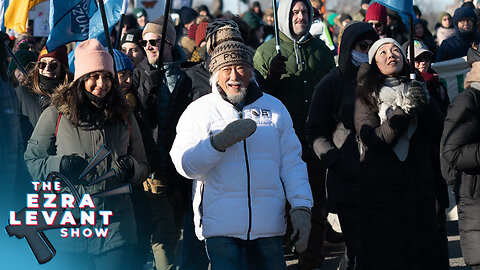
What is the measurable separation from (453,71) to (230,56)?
717 centimetres

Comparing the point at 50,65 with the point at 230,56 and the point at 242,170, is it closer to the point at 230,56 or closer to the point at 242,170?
the point at 230,56

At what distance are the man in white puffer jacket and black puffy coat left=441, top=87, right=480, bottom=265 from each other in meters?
1.67

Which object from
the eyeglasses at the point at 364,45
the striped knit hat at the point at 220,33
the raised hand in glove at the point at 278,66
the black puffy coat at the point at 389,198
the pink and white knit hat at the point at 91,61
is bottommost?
the black puffy coat at the point at 389,198

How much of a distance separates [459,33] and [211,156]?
888cm

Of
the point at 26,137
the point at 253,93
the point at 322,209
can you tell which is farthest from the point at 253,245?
the point at 322,209

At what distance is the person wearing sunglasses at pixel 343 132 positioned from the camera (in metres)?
7.04

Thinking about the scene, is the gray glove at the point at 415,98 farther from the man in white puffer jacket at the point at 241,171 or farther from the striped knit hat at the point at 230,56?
the striped knit hat at the point at 230,56

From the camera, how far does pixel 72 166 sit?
230 inches

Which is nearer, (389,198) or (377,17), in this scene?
(389,198)

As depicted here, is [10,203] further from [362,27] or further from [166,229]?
[362,27]

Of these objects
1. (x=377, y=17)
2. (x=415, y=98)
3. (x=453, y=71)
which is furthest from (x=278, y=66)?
(x=453, y=71)

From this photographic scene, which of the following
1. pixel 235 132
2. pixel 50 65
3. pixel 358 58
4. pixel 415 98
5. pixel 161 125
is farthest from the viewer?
pixel 50 65

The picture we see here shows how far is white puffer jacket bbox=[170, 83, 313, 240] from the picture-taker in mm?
5422

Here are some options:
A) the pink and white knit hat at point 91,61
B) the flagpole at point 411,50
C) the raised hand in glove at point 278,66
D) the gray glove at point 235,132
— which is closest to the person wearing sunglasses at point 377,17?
the flagpole at point 411,50
